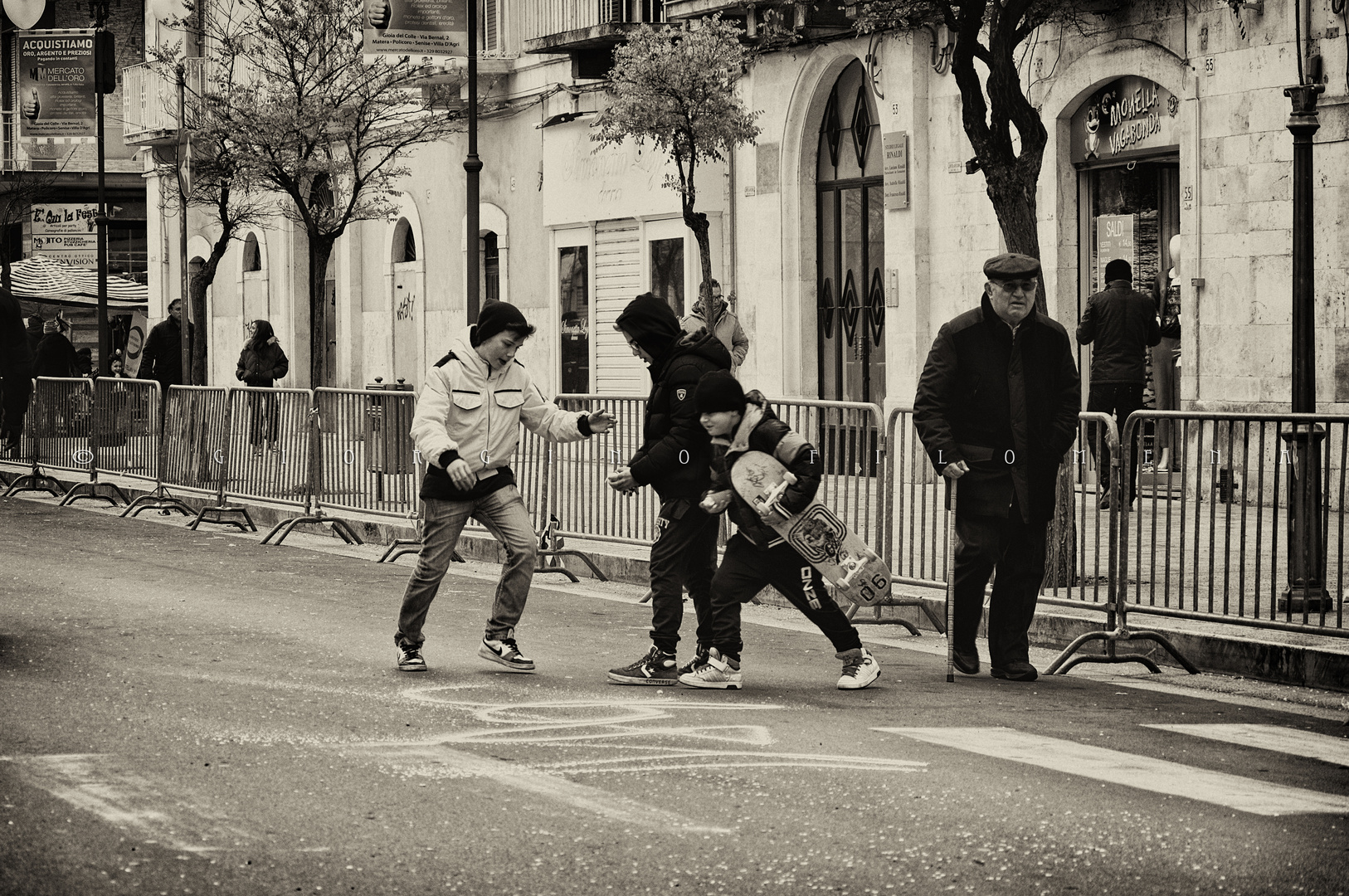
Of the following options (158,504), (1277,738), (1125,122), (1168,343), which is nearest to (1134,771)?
(1277,738)

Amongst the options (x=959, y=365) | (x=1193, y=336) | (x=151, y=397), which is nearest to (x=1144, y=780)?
(x=959, y=365)

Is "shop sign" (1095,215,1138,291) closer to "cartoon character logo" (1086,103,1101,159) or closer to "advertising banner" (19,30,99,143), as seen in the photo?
"cartoon character logo" (1086,103,1101,159)

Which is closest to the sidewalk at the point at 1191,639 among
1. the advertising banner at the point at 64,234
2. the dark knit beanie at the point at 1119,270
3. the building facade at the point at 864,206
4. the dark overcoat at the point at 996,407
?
the dark overcoat at the point at 996,407

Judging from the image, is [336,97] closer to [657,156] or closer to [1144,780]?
[657,156]

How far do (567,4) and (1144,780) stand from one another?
20254 mm

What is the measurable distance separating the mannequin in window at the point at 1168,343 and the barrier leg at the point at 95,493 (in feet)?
32.6

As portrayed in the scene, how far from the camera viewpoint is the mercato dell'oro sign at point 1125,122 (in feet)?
57.5

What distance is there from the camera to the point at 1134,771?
22.7 ft

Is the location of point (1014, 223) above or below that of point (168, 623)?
above

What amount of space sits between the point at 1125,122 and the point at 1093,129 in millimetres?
426

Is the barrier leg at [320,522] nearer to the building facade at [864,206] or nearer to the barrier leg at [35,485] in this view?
the building facade at [864,206]

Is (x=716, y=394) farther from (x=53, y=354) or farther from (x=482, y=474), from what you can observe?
(x=53, y=354)

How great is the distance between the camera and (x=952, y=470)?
9047 mm

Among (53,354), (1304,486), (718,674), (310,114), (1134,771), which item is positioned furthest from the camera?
(53,354)
